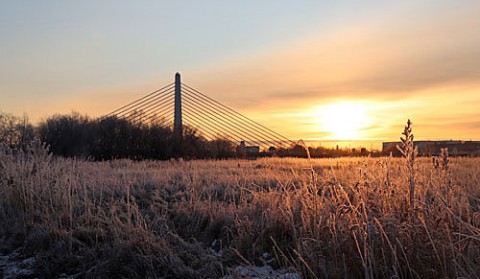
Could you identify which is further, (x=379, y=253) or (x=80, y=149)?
(x=80, y=149)

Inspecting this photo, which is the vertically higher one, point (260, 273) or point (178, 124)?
point (178, 124)

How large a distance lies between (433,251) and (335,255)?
0.92 m

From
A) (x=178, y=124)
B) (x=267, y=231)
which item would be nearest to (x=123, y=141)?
(x=178, y=124)

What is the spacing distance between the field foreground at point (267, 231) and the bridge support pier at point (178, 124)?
29348 mm

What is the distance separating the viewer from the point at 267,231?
6312mm

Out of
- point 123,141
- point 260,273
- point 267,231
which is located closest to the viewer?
point 260,273

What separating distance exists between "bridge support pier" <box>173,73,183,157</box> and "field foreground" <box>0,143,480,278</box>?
29348mm

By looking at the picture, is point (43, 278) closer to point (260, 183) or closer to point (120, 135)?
point (260, 183)

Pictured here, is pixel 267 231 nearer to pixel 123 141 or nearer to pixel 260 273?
pixel 260 273

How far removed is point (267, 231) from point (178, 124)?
34859 mm

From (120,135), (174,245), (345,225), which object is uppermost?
(120,135)

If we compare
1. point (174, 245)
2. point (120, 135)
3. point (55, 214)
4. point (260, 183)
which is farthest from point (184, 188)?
point (120, 135)

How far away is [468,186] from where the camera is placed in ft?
30.0

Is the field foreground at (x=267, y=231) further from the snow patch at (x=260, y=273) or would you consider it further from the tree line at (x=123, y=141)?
the tree line at (x=123, y=141)
